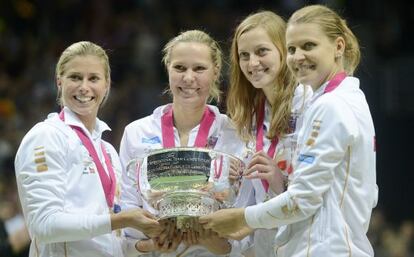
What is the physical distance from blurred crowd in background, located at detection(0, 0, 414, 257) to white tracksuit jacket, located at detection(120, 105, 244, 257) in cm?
332

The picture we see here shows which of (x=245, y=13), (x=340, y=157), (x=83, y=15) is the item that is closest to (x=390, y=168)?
(x=245, y=13)

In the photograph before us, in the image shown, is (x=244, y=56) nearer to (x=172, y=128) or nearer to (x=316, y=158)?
(x=172, y=128)

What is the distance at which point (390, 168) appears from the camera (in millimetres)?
8477

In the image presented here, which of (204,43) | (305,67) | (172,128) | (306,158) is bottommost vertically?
(306,158)

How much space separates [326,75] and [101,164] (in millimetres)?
1027

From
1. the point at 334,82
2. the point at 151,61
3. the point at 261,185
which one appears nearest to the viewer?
the point at 334,82

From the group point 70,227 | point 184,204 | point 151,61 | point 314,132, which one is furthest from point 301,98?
point 151,61

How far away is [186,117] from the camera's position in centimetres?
408

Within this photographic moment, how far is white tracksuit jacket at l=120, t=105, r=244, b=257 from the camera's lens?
3.96m

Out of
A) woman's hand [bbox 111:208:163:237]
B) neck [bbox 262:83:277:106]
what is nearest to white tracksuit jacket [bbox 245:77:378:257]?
woman's hand [bbox 111:208:163:237]

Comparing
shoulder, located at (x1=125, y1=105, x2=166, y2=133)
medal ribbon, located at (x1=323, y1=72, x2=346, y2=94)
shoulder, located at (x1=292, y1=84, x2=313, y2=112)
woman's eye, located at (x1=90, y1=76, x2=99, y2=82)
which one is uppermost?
woman's eye, located at (x1=90, y1=76, x2=99, y2=82)

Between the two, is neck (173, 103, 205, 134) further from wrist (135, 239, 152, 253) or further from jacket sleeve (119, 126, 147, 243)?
wrist (135, 239, 152, 253)

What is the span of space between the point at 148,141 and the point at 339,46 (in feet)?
3.31

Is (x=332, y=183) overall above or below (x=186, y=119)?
below
